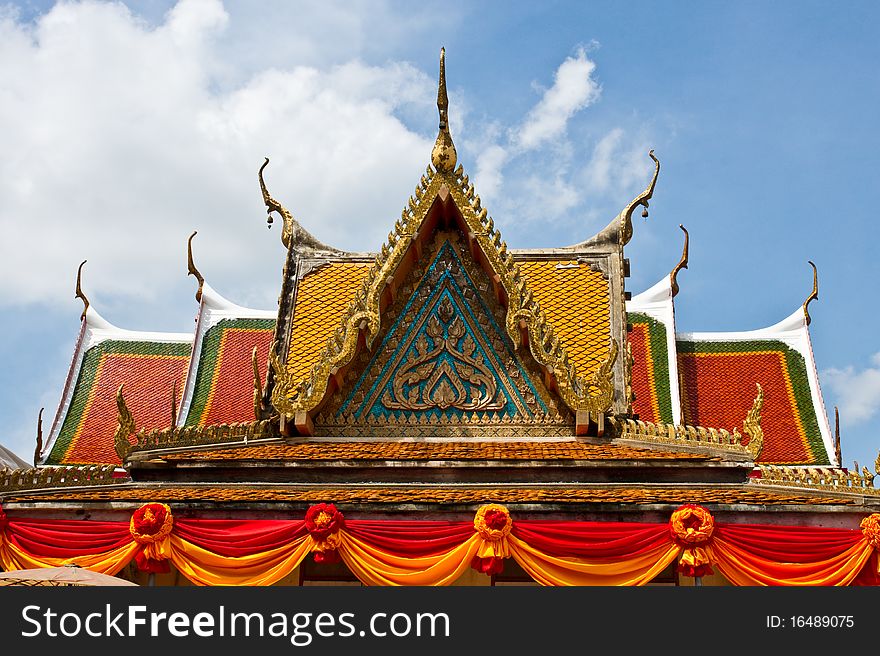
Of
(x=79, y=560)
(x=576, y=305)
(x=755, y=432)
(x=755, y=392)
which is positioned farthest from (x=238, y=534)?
(x=755, y=392)

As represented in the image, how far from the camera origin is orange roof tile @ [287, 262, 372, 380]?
13.2 meters

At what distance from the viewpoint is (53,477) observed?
35.1 feet

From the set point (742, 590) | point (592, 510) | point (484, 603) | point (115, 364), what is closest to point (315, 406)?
point (592, 510)

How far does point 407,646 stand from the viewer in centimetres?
713

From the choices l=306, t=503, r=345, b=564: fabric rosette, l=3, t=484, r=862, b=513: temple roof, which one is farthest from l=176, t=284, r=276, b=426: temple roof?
l=306, t=503, r=345, b=564: fabric rosette

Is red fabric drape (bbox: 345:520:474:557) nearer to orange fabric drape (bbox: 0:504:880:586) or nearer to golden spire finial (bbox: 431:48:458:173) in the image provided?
orange fabric drape (bbox: 0:504:880:586)

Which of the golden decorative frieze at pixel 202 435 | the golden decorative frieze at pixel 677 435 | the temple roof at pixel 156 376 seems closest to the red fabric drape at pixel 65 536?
the golden decorative frieze at pixel 202 435

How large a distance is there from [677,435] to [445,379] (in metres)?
2.68

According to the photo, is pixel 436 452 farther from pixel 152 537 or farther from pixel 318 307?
pixel 318 307

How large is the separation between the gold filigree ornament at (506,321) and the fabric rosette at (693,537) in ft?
9.21

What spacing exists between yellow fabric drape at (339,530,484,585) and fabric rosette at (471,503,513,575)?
2.5 inches

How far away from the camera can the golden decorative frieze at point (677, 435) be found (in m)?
10.9

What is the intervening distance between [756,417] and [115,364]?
11.0 metres

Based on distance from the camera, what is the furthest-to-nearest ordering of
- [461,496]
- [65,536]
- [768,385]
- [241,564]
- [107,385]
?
[107,385], [768,385], [461,496], [65,536], [241,564]
